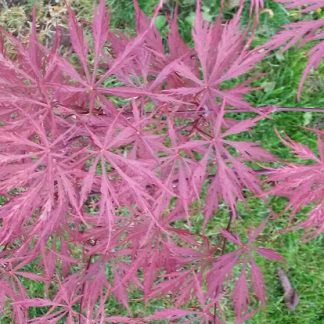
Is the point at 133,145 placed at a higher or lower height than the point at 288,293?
higher

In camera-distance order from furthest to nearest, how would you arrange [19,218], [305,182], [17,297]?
[17,297]
[305,182]
[19,218]

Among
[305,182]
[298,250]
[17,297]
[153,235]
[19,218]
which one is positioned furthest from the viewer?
[298,250]

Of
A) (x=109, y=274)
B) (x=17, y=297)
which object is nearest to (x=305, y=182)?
(x=17, y=297)

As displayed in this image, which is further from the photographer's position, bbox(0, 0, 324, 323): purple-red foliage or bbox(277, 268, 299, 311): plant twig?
bbox(277, 268, 299, 311): plant twig

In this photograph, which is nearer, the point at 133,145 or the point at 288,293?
the point at 133,145

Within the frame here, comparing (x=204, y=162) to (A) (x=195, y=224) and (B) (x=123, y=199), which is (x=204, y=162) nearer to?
(B) (x=123, y=199)

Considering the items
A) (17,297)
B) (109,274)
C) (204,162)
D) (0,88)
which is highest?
(0,88)

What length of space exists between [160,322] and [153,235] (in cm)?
104

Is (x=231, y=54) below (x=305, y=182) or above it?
above

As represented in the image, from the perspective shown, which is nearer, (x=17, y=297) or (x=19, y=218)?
(x=19, y=218)

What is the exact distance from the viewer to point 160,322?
2230mm

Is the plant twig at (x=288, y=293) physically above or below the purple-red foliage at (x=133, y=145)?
below

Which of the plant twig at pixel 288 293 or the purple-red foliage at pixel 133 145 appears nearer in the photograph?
the purple-red foliage at pixel 133 145

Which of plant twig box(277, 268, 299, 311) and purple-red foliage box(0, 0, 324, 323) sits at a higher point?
purple-red foliage box(0, 0, 324, 323)
